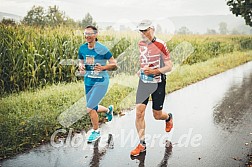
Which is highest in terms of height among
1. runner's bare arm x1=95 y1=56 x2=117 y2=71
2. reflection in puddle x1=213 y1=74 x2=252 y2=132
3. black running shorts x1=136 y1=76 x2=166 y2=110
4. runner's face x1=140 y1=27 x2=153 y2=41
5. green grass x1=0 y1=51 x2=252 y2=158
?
runner's face x1=140 y1=27 x2=153 y2=41

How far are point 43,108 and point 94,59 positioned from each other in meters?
1.94

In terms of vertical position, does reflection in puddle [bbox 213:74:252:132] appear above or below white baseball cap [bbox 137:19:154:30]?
below

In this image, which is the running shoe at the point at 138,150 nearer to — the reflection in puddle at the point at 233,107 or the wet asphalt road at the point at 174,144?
the wet asphalt road at the point at 174,144

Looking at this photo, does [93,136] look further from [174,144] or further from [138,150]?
[174,144]

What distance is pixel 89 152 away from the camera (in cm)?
436

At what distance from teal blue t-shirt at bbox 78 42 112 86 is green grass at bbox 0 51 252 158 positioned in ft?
3.31

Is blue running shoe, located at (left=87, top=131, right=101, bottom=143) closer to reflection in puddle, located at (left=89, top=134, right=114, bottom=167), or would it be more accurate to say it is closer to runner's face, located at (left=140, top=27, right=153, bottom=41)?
reflection in puddle, located at (left=89, top=134, right=114, bottom=167)

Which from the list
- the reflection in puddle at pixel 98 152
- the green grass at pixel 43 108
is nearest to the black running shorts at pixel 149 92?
the reflection in puddle at pixel 98 152

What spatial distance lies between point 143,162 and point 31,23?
5313 millimetres

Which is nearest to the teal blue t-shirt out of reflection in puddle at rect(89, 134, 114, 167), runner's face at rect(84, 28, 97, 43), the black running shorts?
runner's face at rect(84, 28, 97, 43)

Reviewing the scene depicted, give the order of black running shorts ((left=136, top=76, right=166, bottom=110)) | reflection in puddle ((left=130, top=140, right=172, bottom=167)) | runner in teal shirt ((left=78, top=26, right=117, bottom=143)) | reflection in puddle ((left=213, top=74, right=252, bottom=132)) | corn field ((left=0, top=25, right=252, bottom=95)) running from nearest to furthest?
reflection in puddle ((left=130, top=140, right=172, bottom=167)), black running shorts ((left=136, top=76, right=166, bottom=110)), runner in teal shirt ((left=78, top=26, right=117, bottom=143)), reflection in puddle ((left=213, top=74, right=252, bottom=132)), corn field ((left=0, top=25, right=252, bottom=95))

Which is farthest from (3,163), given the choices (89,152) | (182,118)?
(182,118)

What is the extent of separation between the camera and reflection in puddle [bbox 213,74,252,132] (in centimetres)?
593

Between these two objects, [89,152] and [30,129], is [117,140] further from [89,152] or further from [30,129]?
[30,129]
